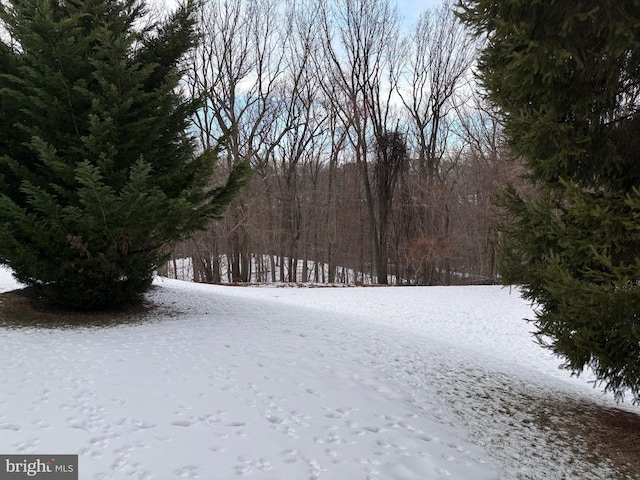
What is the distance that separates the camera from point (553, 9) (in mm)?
3379

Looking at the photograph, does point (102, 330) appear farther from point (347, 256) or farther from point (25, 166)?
point (347, 256)

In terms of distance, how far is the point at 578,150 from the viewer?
137 inches

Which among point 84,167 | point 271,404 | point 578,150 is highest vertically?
point 84,167

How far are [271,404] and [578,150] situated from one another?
352cm

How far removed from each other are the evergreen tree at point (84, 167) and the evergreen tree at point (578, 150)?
164 inches

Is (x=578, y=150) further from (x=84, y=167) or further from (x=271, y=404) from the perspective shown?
(x=84, y=167)

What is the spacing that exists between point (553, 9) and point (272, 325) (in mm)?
5282

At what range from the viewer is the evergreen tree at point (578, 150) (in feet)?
10.4

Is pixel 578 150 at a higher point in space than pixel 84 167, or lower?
lower

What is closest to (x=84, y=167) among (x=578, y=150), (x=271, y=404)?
(x=271, y=404)

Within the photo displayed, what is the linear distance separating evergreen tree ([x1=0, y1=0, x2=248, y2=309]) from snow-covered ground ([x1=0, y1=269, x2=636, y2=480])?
3.20 feet

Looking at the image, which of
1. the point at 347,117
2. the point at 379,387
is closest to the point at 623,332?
the point at 379,387

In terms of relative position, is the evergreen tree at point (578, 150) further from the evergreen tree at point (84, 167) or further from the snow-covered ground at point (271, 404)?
the evergreen tree at point (84, 167)

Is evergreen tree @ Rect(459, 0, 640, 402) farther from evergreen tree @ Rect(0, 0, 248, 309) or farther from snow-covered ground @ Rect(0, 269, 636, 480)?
evergreen tree @ Rect(0, 0, 248, 309)
